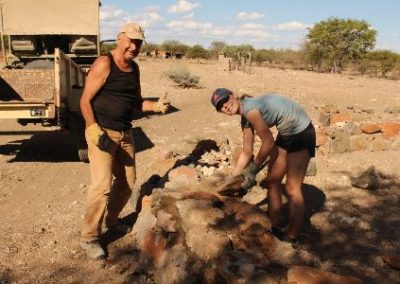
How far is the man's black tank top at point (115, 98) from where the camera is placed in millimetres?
4098

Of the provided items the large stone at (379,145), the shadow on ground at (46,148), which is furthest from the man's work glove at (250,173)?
the shadow on ground at (46,148)

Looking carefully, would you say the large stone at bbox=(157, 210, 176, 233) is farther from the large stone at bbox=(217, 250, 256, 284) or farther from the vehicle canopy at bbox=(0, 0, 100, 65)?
the vehicle canopy at bbox=(0, 0, 100, 65)

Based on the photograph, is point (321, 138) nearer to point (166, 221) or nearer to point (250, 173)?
point (250, 173)

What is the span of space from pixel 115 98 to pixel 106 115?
6.7 inches

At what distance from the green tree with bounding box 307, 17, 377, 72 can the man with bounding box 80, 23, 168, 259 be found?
40.0 m

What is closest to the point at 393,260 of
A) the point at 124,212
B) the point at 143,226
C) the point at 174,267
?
the point at 174,267

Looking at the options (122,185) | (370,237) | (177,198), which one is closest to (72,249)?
(122,185)

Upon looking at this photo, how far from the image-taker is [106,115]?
418 centimetres

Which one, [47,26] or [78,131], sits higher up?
[47,26]

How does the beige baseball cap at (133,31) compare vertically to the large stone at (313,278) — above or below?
above

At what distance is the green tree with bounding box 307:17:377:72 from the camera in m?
42.6

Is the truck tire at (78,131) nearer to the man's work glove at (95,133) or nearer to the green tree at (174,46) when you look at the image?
the man's work glove at (95,133)

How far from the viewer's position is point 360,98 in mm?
15938

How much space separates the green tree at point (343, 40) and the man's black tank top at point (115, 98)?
131 feet
